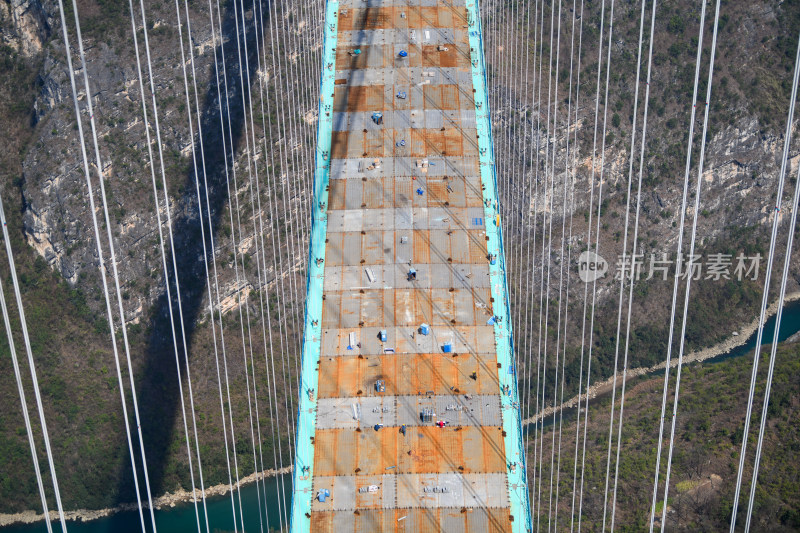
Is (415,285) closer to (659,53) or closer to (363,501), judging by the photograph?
(363,501)

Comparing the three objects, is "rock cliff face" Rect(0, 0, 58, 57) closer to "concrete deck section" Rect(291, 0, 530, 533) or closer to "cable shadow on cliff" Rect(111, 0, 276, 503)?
"cable shadow on cliff" Rect(111, 0, 276, 503)

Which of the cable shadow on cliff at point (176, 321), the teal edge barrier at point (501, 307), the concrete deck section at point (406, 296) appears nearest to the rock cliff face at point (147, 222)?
the cable shadow on cliff at point (176, 321)

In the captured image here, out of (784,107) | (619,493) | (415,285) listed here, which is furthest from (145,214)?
(784,107)

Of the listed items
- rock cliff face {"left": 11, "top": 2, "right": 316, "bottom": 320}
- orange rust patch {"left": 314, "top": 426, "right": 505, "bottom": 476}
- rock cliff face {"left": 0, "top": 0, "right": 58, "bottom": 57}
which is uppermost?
rock cliff face {"left": 0, "top": 0, "right": 58, "bottom": 57}

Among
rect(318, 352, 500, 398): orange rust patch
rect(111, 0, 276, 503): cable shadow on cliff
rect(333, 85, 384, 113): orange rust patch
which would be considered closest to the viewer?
rect(318, 352, 500, 398): orange rust patch

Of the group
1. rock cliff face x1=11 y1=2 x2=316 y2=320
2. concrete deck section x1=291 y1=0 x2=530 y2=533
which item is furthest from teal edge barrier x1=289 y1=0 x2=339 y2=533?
rock cliff face x1=11 y1=2 x2=316 y2=320

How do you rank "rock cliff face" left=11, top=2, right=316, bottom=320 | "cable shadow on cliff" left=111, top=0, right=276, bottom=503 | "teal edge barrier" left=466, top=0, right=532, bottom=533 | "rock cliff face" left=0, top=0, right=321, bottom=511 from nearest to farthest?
"teal edge barrier" left=466, top=0, right=532, bottom=533 < "rock cliff face" left=0, top=0, right=321, bottom=511 < "cable shadow on cliff" left=111, top=0, right=276, bottom=503 < "rock cliff face" left=11, top=2, right=316, bottom=320

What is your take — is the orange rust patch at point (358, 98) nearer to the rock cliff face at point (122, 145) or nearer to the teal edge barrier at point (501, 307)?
the teal edge barrier at point (501, 307)
